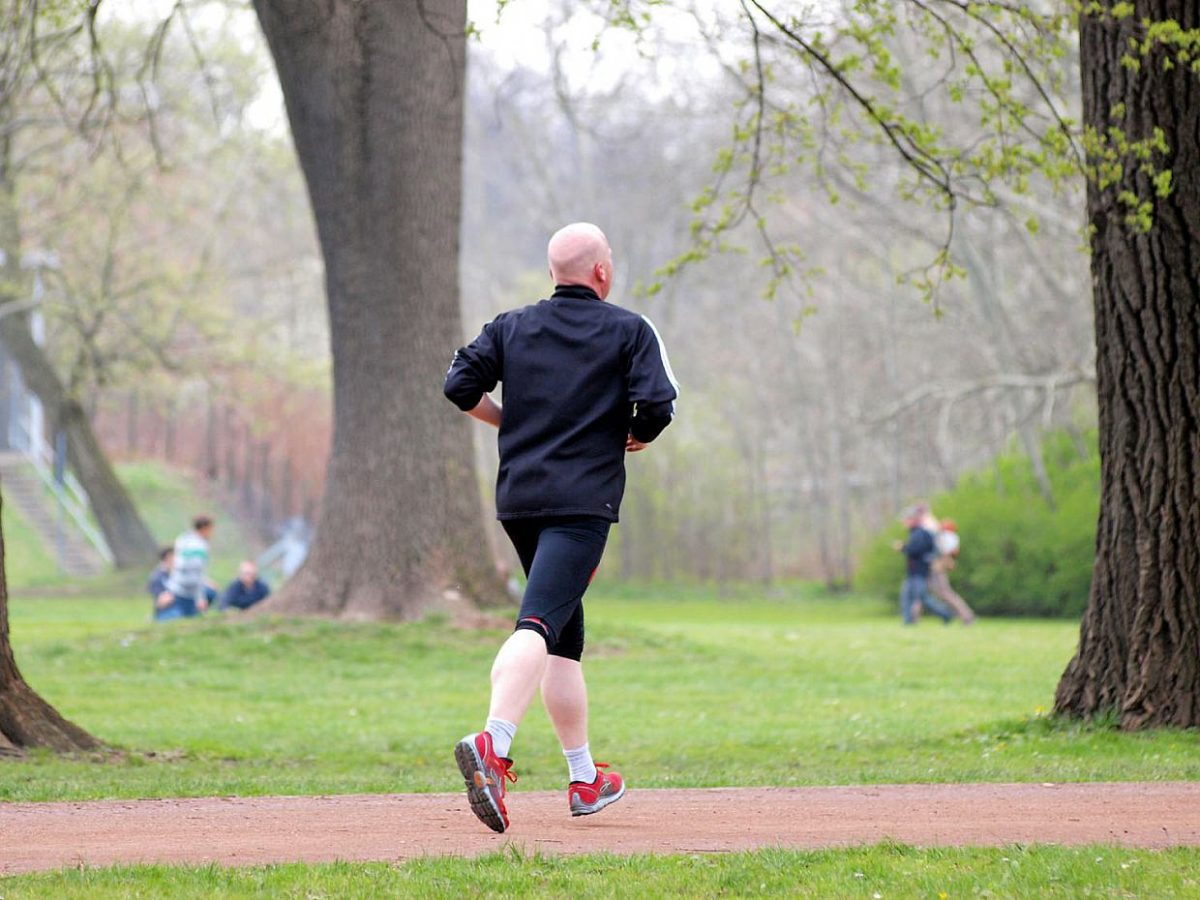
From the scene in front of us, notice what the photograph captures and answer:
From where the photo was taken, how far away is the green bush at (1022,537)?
30.0 meters

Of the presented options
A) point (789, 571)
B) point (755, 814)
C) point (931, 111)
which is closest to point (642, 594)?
point (789, 571)

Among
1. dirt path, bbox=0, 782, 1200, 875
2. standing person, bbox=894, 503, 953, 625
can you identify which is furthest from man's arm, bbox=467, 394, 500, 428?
standing person, bbox=894, 503, 953, 625

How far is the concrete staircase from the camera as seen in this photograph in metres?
39.9

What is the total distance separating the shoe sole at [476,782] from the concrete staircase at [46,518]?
35.3m

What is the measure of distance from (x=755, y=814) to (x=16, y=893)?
109 inches

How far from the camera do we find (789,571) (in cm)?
4031

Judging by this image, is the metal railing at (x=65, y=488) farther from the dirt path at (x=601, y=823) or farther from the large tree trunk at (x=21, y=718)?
the dirt path at (x=601, y=823)

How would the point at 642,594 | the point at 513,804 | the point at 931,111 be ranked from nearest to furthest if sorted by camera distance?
the point at 513,804
the point at 931,111
the point at 642,594

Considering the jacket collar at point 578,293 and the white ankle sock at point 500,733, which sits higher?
the jacket collar at point 578,293

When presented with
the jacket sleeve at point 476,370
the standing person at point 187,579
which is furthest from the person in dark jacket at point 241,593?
the jacket sleeve at point 476,370

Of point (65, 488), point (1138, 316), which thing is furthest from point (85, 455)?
point (1138, 316)

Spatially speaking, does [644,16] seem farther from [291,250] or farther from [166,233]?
[291,250]

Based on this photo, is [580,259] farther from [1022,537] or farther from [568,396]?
[1022,537]

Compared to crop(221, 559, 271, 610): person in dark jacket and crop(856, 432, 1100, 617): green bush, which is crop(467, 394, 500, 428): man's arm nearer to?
crop(221, 559, 271, 610): person in dark jacket
